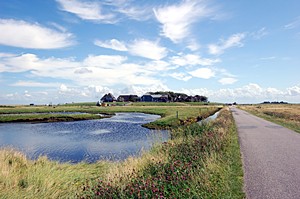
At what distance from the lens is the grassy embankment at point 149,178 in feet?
22.4

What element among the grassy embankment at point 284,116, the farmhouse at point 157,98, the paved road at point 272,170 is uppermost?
the farmhouse at point 157,98

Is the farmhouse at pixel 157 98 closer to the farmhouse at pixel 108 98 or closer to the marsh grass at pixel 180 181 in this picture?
the farmhouse at pixel 108 98

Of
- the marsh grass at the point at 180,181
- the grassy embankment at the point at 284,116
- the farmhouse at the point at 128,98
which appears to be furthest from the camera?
the farmhouse at the point at 128,98

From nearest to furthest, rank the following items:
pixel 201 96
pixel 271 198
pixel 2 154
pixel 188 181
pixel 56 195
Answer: pixel 271 198 → pixel 188 181 → pixel 56 195 → pixel 2 154 → pixel 201 96

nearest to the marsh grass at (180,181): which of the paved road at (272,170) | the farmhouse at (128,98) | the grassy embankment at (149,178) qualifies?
the grassy embankment at (149,178)

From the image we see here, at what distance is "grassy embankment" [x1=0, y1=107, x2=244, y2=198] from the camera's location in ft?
22.4

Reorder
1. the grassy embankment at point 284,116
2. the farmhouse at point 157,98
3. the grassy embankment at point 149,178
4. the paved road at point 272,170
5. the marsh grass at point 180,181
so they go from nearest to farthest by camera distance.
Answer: the marsh grass at point 180,181, the grassy embankment at point 149,178, the paved road at point 272,170, the grassy embankment at point 284,116, the farmhouse at point 157,98

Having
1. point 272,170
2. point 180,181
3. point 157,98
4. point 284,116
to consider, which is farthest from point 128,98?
point 180,181

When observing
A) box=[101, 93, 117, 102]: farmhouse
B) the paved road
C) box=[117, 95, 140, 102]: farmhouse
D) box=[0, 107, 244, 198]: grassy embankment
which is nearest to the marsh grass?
box=[0, 107, 244, 198]: grassy embankment

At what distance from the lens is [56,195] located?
338 inches

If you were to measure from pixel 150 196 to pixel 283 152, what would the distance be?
8736 mm

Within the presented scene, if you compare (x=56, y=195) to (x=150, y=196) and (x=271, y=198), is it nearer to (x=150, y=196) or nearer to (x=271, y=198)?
(x=150, y=196)

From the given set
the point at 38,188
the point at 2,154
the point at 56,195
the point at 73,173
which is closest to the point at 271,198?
the point at 56,195

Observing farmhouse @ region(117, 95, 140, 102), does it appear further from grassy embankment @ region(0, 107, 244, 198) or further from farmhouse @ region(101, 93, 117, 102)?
grassy embankment @ region(0, 107, 244, 198)
